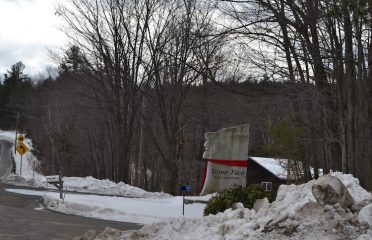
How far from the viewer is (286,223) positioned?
23.1 ft

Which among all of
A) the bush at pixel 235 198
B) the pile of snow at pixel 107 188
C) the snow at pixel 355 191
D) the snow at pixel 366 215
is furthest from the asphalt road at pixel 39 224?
the pile of snow at pixel 107 188

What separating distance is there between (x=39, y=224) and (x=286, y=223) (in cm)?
831

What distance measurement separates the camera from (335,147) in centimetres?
1566

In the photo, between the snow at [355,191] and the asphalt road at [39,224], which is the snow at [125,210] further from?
the snow at [355,191]

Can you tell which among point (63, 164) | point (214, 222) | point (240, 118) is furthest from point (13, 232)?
point (63, 164)

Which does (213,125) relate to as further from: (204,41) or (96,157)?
(204,41)

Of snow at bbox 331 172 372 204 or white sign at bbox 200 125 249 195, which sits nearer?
snow at bbox 331 172 372 204

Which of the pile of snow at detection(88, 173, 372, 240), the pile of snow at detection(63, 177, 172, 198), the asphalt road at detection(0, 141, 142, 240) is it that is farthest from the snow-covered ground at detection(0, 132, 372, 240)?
the pile of snow at detection(63, 177, 172, 198)

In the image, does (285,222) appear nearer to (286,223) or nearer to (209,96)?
(286,223)

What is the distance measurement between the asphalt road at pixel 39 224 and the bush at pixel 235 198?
2.75m

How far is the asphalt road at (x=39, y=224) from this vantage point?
11.6m

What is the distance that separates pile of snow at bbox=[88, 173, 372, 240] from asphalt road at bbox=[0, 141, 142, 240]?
3151mm

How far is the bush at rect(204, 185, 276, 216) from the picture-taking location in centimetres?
1234

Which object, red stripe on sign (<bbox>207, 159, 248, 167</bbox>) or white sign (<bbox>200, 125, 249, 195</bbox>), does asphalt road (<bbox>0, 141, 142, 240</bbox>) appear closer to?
white sign (<bbox>200, 125, 249, 195</bbox>)
